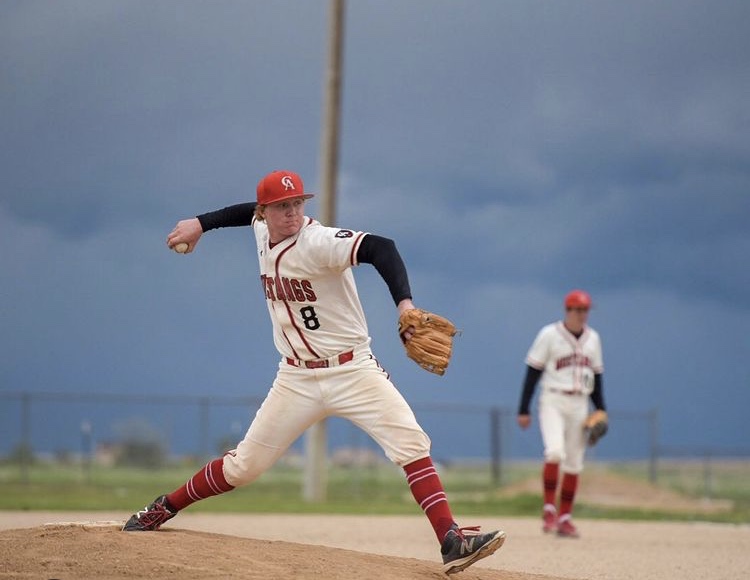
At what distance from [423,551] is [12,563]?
437 centimetres

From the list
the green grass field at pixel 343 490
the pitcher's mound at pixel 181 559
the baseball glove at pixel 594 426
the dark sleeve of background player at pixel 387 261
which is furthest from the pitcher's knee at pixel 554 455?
the dark sleeve of background player at pixel 387 261

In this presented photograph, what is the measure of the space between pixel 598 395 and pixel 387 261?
22.7 feet

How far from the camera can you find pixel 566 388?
12.6 m

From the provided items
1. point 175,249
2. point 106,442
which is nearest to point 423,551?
point 175,249

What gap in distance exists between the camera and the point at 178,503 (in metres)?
7.82

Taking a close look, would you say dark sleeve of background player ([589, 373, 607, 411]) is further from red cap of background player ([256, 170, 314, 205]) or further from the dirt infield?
red cap of background player ([256, 170, 314, 205])

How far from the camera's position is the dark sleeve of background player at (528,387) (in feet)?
42.4

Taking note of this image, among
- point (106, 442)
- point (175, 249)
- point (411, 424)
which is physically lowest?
point (106, 442)

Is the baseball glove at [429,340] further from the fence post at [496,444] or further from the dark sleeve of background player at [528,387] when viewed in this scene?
the fence post at [496,444]

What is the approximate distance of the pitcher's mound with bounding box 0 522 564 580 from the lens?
6.46 m

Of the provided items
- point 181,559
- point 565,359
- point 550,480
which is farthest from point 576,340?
point 181,559

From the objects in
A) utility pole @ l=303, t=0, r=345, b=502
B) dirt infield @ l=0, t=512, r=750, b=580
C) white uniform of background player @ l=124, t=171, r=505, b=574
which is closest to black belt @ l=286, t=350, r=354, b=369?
white uniform of background player @ l=124, t=171, r=505, b=574

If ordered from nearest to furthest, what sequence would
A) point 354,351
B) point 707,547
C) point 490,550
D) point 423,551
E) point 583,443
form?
point 490,550 → point 354,351 → point 423,551 → point 707,547 → point 583,443

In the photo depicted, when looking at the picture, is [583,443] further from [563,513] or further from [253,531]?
[253,531]
